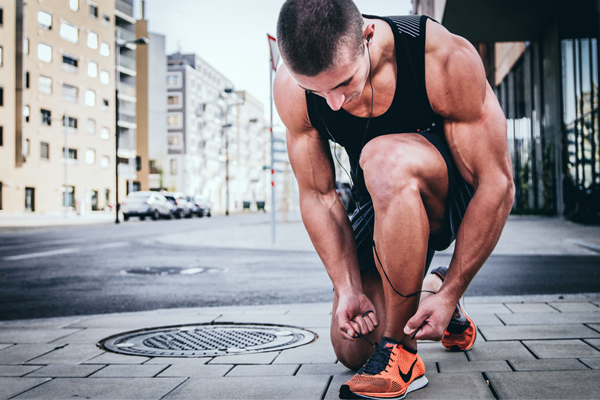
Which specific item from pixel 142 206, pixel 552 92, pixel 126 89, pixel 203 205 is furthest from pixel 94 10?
pixel 552 92

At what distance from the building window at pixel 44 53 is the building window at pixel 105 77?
6.30 metres

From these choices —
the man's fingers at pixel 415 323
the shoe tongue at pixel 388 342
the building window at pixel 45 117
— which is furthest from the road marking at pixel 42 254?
the building window at pixel 45 117

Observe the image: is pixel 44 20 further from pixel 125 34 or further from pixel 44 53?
pixel 125 34

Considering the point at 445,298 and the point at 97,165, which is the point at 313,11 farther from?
the point at 97,165

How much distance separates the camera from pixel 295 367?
2422mm

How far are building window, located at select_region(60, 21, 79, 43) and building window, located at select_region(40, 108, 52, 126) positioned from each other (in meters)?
6.17

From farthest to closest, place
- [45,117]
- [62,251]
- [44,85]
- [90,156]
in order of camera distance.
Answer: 1. [90,156]
2. [45,117]
3. [44,85]
4. [62,251]

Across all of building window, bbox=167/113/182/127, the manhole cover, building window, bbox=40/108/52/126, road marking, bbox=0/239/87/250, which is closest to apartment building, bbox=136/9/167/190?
building window, bbox=167/113/182/127

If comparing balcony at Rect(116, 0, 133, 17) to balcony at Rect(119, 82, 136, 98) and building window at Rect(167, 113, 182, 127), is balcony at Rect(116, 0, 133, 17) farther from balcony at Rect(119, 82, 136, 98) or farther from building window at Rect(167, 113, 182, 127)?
building window at Rect(167, 113, 182, 127)

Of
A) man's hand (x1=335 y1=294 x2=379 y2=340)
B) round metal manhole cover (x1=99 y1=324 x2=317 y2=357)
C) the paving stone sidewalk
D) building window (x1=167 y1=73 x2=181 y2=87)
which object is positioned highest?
building window (x1=167 y1=73 x2=181 y2=87)

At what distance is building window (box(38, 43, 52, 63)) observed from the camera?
1688 inches

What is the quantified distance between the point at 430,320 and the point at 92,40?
5183cm

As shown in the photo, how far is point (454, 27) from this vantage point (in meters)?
21.3

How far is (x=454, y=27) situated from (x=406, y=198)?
69.1 feet
